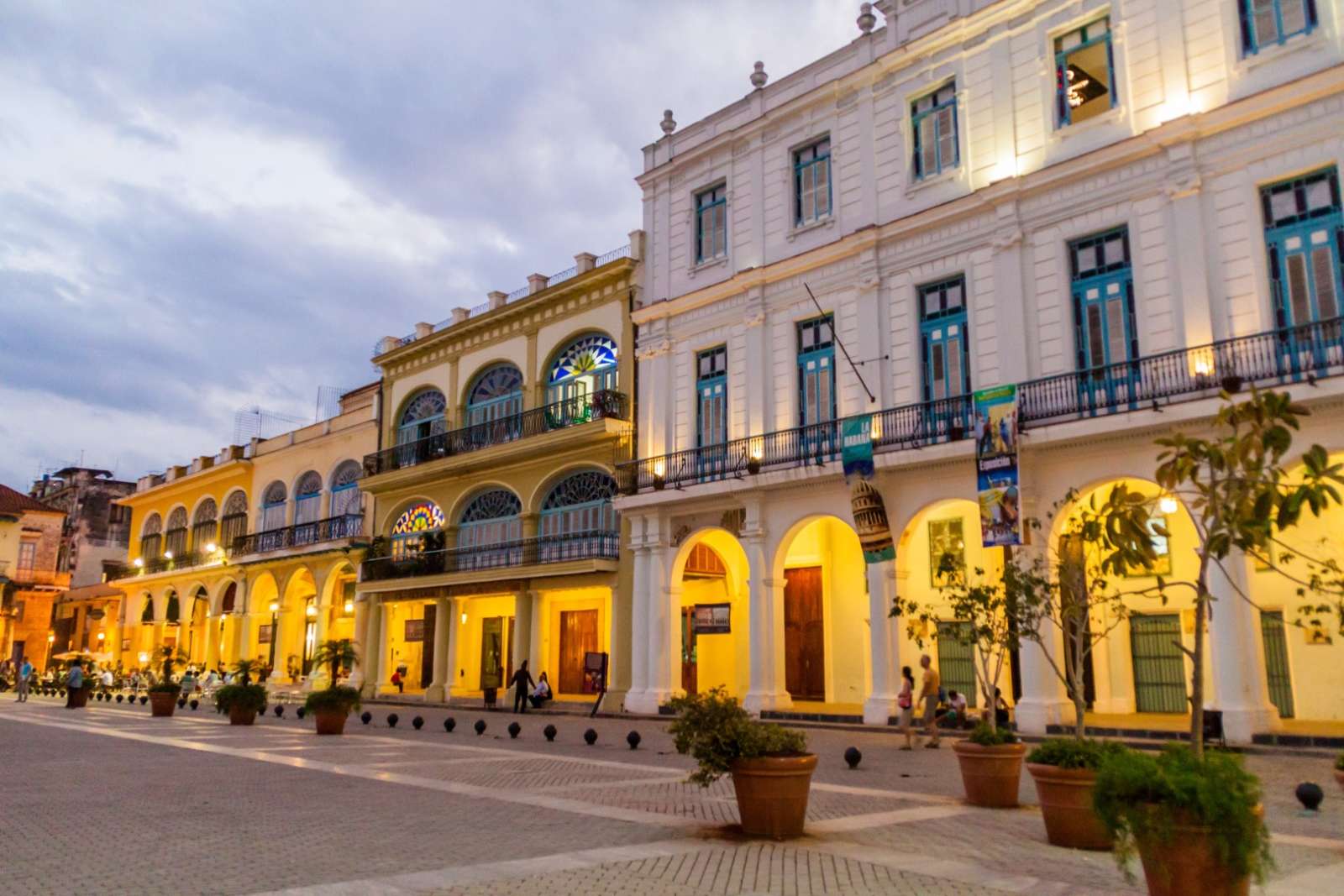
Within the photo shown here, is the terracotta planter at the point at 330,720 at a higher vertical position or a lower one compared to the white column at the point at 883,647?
lower

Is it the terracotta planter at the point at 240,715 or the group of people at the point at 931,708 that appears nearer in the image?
the group of people at the point at 931,708

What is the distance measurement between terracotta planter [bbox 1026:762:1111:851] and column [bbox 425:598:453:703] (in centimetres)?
2451

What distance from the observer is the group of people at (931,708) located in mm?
16891

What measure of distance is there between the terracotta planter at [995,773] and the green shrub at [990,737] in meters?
0.07

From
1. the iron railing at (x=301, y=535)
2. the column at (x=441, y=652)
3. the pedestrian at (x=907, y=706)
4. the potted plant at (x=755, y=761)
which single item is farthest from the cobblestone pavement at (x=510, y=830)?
the iron railing at (x=301, y=535)

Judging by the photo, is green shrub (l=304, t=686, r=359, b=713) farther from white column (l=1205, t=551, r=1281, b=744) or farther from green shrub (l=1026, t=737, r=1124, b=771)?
white column (l=1205, t=551, r=1281, b=744)

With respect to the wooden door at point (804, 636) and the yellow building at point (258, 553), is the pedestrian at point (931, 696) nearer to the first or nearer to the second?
the wooden door at point (804, 636)

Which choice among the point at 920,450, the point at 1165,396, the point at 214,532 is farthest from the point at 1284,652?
the point at 214,532

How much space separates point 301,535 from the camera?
125 ft

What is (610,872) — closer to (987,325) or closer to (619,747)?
(619,747)

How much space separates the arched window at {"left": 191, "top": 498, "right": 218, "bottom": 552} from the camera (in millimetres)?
44438

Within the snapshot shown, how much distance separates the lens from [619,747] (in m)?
17.4

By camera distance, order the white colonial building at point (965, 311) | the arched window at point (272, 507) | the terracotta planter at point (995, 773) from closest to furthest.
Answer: the terracotta planter at point (995, 773), the white colonial building at point (965, 311), the arched window at point (272, 507)

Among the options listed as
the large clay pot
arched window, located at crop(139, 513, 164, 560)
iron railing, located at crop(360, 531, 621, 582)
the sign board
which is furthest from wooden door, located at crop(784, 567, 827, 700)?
arched window, located at crop(139, 513, 164, 560)
